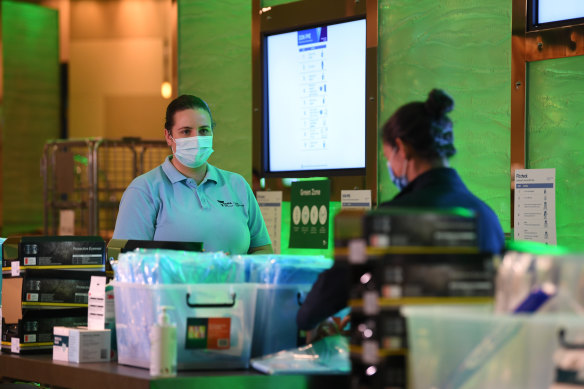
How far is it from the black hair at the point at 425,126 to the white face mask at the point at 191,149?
131 centimetres

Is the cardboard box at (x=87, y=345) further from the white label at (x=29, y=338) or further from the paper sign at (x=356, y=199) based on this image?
the paper sign at (x=356, y=199)

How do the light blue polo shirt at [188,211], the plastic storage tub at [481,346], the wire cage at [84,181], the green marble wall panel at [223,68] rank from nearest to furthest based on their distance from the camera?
the plastic storage tub at [481,346], the light blue polo shirt at [188,211], the green marble wall panel at [223,68], the wire cage at [84,181]

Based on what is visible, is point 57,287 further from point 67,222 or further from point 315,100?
point 67,222

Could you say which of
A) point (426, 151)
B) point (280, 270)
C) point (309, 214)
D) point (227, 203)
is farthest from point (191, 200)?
point (426, 151)

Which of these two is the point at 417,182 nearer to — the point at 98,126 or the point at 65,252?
the point at 65,252

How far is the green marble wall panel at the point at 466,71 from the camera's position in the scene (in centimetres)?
301

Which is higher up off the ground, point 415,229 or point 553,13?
point 553,13

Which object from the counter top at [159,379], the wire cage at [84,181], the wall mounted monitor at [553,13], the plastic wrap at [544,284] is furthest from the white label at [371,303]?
the wire cage at [84,181]

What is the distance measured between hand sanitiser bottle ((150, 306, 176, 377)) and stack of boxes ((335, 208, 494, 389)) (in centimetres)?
59

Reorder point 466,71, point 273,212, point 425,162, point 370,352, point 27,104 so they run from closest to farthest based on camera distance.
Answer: point 370,352, point 425,162, point 466,71, point 273,212, point 27,104

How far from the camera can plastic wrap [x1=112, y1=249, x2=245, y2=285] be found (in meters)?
2.10

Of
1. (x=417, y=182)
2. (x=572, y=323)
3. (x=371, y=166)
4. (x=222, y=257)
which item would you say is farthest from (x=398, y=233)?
(x=371, y=166)

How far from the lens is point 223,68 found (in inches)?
165

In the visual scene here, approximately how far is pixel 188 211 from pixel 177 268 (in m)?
1.22
